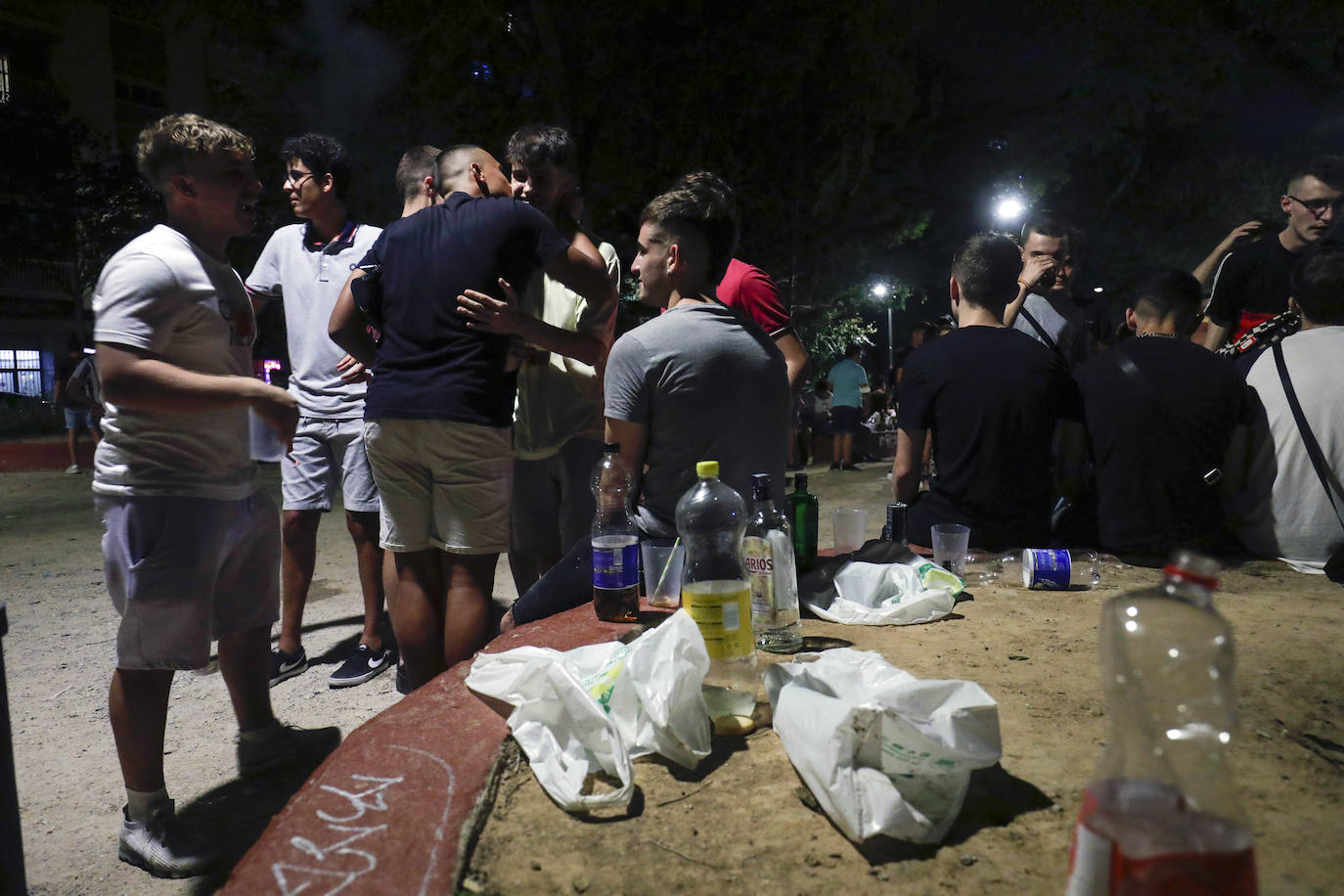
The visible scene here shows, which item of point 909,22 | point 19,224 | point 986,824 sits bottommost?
point 986,824

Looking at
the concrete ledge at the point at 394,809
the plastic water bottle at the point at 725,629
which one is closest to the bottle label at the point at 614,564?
the plastic water bottle at the point at 725,629

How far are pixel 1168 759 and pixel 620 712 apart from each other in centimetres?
104

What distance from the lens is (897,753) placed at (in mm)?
1531

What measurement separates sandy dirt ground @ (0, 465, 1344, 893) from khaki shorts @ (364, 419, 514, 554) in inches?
40.2

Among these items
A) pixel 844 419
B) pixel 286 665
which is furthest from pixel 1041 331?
pixel 844 419

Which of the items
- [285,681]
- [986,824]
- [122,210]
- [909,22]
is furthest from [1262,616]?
[122,210]

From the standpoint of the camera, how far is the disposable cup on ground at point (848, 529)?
11.1 feet

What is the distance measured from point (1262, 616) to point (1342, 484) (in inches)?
39.5

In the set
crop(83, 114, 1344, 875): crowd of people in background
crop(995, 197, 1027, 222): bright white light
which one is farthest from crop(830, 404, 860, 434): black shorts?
crop(995, 197, 1027, 222): bright white light

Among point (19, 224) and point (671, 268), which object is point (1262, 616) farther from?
point (19, 224)

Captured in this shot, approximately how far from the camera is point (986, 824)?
1578mm

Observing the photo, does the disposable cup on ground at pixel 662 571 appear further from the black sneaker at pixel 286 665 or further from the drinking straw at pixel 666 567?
the black sneaker at pixel 286 665

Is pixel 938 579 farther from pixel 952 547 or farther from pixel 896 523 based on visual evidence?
pixel 896 523

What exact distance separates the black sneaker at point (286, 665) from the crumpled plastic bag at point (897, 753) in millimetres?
3107
